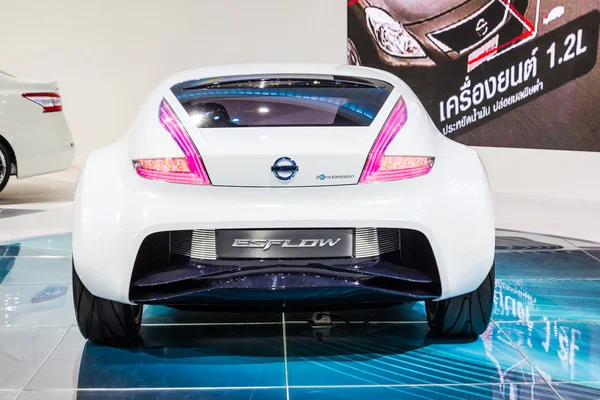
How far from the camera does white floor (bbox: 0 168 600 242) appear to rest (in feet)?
20.5

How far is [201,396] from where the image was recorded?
276 cm

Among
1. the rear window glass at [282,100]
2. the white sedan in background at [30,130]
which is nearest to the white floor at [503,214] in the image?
the white sedan in background at [30,130]

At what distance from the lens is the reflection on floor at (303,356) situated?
2.83 m

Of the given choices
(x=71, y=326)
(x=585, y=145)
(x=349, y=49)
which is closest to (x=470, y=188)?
(x=71, y=326)

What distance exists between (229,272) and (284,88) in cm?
87

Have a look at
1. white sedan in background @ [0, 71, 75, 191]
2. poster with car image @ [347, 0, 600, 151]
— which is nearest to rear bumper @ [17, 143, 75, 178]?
white sedan in background @ [0, 71, 75, 191]

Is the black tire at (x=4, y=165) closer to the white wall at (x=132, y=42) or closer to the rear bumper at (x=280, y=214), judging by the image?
the white wall at (x=132, y=42)

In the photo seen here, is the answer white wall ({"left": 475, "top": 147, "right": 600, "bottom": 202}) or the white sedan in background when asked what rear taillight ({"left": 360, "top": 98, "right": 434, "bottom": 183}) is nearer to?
the white sedan in background

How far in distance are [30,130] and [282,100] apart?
502 cm

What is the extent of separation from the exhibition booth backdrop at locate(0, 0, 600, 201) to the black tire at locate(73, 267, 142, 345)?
5.96 m

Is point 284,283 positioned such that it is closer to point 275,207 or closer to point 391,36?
point 275,207

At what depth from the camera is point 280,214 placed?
276cm

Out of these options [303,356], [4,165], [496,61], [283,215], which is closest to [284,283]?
[283,215]

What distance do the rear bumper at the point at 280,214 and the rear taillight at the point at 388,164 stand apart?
0.09 feet
